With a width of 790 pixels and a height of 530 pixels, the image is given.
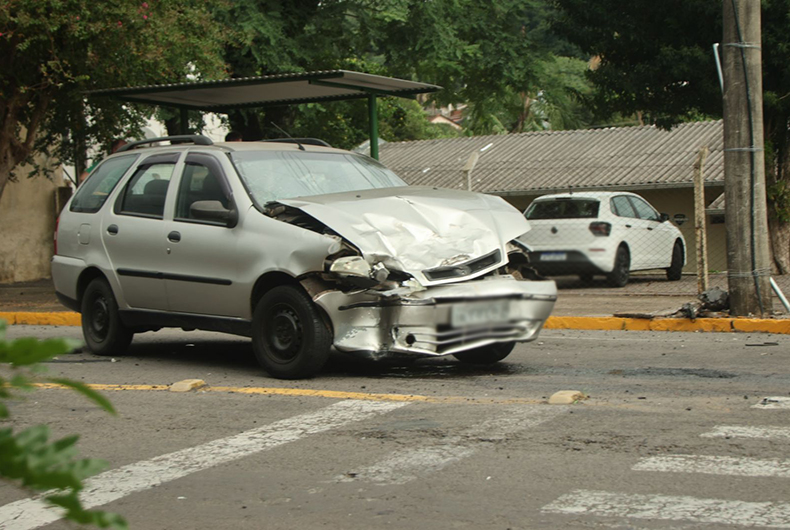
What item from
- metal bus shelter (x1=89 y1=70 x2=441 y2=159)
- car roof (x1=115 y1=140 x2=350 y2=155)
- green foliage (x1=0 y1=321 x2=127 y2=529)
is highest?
metal bus shelter (x1=89 y1=70 x2=441 y2=159)

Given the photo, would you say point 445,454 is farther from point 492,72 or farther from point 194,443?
point 492,72

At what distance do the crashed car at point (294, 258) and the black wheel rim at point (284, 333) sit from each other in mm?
10

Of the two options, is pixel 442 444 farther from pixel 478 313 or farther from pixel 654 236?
pixel 654 236

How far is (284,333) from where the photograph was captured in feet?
24.0

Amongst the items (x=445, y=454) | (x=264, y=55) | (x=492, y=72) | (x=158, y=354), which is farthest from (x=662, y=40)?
(x=445, y=454)

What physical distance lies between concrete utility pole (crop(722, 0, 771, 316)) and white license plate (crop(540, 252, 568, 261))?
19.8 feet

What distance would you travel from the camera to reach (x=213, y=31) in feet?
51.2

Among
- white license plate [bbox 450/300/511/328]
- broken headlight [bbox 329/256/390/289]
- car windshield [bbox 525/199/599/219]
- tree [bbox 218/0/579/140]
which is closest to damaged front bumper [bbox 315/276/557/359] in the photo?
white license plate [bbox 450/300/511/328]

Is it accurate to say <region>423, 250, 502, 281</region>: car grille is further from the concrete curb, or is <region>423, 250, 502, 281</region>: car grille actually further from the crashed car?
the concrete curb

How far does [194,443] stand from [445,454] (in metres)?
1.44

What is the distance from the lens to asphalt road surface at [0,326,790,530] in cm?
411

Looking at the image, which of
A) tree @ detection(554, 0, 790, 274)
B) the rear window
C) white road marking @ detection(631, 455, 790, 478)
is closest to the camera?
white road marking @ detection(631, 455, 790, 478)

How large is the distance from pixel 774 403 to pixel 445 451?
221cm

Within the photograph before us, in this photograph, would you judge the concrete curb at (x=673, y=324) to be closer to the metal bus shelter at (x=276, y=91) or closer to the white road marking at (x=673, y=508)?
the metal bus shelter at (x=276, y=91)
